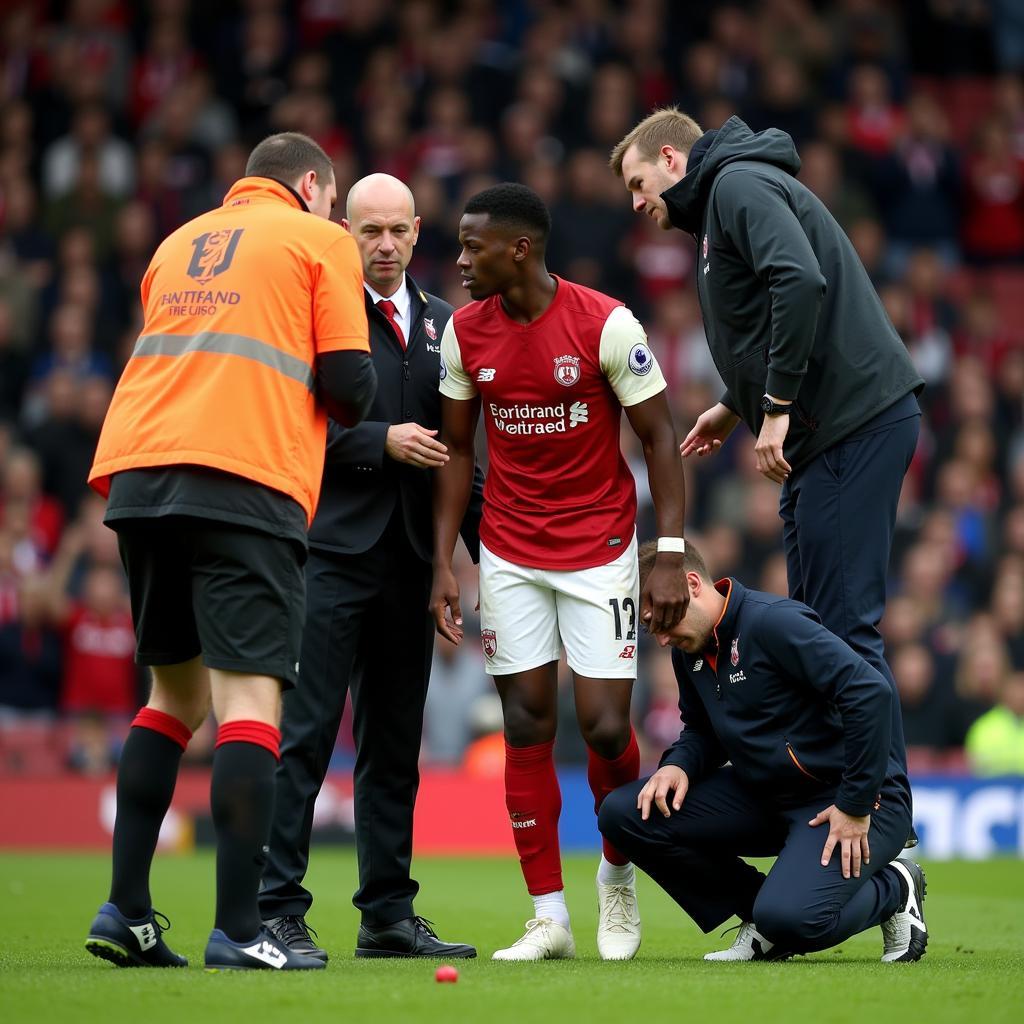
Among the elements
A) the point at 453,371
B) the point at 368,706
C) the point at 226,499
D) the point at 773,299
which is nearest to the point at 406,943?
the point at 368,706

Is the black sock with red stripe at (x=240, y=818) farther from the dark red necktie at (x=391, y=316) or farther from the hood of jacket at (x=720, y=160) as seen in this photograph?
the hood of jacket at (x=720, y=160)

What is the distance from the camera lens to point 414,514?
6.14 m

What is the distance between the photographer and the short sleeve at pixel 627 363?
588 cm

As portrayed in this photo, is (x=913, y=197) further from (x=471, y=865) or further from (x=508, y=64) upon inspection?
(x=471, y=865)

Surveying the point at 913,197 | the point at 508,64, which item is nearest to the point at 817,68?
the point at 913,197

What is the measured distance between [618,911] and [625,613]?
1.01 m

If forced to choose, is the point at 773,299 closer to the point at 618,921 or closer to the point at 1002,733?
the point at 618,921

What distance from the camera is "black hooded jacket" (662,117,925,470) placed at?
565cm

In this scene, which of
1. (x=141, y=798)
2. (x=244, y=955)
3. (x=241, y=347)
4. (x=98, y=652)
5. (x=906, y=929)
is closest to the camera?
(x=244, y=955)

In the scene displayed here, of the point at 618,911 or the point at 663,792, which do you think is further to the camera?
the point at 618,911

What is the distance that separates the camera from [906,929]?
18.7 feet

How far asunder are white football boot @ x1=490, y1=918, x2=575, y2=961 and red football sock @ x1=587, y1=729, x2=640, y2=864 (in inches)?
12.4

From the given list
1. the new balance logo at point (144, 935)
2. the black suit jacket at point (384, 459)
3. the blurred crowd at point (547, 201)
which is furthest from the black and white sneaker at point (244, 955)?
the blurred crowd at point (547, 201)

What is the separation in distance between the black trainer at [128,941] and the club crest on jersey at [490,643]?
147cm
